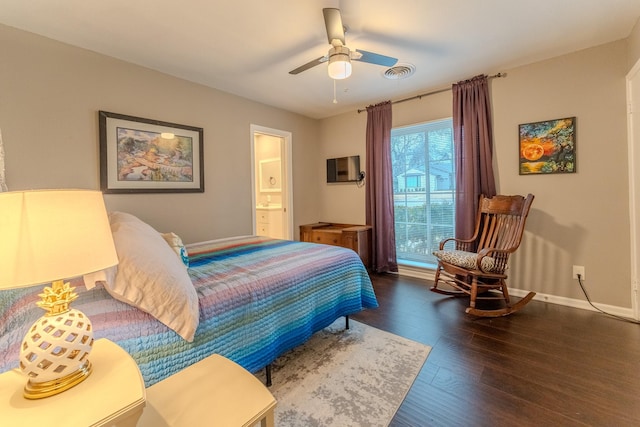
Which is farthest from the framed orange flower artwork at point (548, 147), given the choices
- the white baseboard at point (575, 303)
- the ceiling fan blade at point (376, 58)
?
the ceiling fan blade at point (376, 58)

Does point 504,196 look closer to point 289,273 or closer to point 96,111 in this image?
point 289,273

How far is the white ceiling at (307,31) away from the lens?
1948 mm

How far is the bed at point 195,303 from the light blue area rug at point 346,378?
0.78 feet

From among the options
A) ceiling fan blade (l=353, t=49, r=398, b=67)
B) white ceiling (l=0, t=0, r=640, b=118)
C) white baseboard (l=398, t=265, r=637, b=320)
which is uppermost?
white ceiling (l=0, t=0, r=640, b=118)

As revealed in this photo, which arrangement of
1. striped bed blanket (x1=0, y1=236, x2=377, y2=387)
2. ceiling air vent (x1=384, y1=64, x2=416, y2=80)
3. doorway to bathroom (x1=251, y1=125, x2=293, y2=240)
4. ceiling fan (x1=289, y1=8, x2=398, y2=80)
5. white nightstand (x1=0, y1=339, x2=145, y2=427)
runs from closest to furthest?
white nightstand (x1=0, y1=339, x2=145, y2=427), striped bed blanket (x1=0, y1=236, x2=377, y2=387), ceiling fan (x1=289, y1=8, x2=398, y2=80), ceiling air vent (x1=384, y1=64, x2=416, y2=80), doorway to bathroom (x1=251, y1=125, x2=293, y2=240)

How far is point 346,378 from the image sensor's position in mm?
1731

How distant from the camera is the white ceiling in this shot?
1948 mm

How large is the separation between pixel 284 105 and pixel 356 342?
11.2ft

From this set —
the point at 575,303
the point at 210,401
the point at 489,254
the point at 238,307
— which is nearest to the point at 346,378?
the point at 238,307

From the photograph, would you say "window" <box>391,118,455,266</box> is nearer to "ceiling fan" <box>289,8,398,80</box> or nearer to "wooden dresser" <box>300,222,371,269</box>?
"wooden dresser" <box>300,222,371,269</box>

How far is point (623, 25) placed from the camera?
7.38 feet

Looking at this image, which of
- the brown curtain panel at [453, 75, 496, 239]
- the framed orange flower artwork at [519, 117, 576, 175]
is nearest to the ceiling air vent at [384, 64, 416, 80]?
the brown curtain panel at [453, 75, 496, 239]

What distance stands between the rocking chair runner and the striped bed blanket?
1.08m

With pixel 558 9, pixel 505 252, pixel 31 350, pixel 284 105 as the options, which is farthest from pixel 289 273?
pixel 284 105
